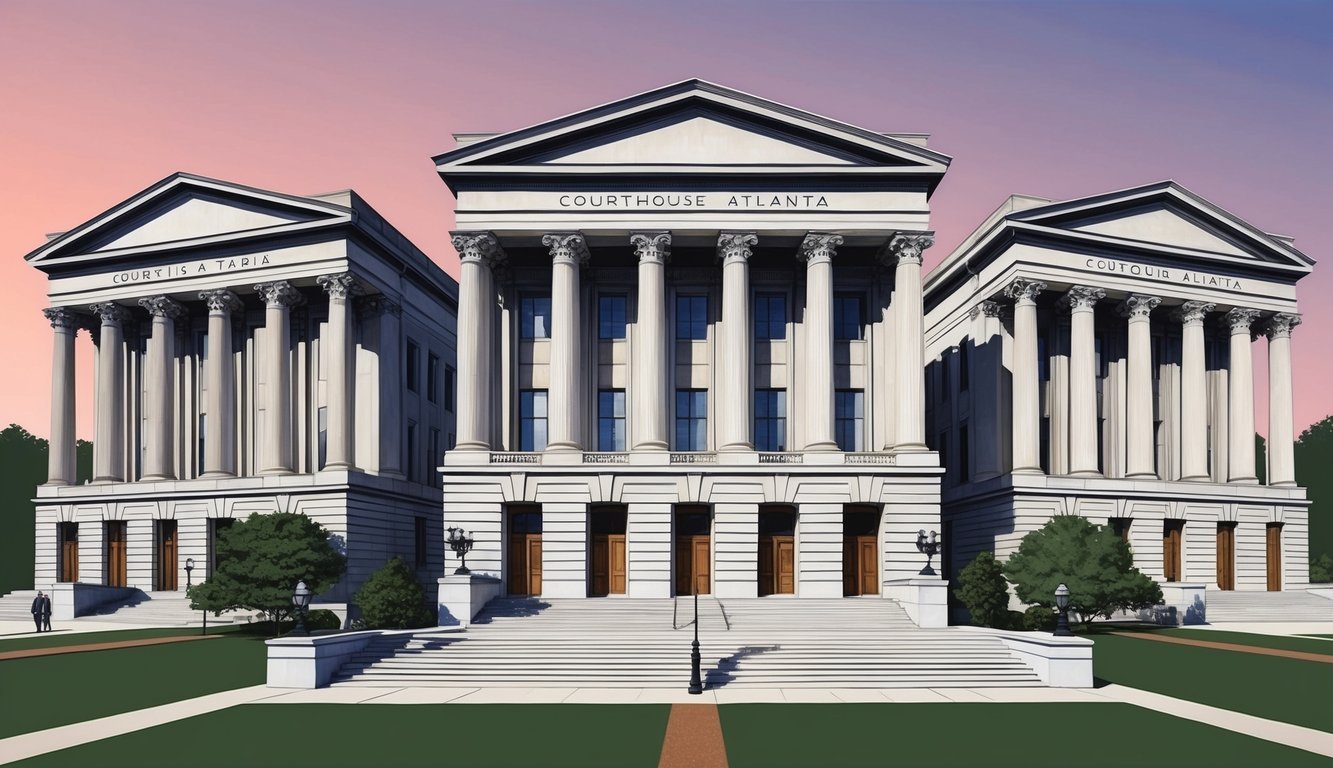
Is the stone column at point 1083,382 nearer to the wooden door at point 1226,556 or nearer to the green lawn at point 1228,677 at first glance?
the wooden door at point 1226,556

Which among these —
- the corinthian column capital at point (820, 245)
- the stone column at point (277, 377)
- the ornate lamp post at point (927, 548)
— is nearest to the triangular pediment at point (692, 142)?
the corinthian column capital at point (820, 245)

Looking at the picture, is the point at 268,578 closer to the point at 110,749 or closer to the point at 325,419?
the point at 325,419

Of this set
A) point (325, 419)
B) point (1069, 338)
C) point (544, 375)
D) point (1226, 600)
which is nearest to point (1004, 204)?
point (1069, 338)

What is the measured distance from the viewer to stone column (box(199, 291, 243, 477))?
58.4m

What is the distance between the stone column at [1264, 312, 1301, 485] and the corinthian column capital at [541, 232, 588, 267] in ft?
144

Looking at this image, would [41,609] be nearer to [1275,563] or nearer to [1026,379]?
[1026,379]

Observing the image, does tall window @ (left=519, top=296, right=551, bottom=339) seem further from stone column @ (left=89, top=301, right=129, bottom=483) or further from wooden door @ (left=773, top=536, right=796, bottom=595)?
stone column @ (left=89, top=301, right=129, bottom=483)

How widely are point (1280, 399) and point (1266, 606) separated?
51.2 ft

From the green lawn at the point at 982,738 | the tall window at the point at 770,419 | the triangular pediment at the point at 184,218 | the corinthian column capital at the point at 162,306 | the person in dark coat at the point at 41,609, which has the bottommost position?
the person in dark coat at the point at 41,609

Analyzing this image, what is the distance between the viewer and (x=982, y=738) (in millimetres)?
20609

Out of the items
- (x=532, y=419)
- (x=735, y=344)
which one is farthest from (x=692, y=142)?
(x=532, y=419)

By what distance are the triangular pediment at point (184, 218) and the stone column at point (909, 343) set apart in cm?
2961

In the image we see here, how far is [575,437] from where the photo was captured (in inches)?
1866

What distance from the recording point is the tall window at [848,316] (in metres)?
52.4
